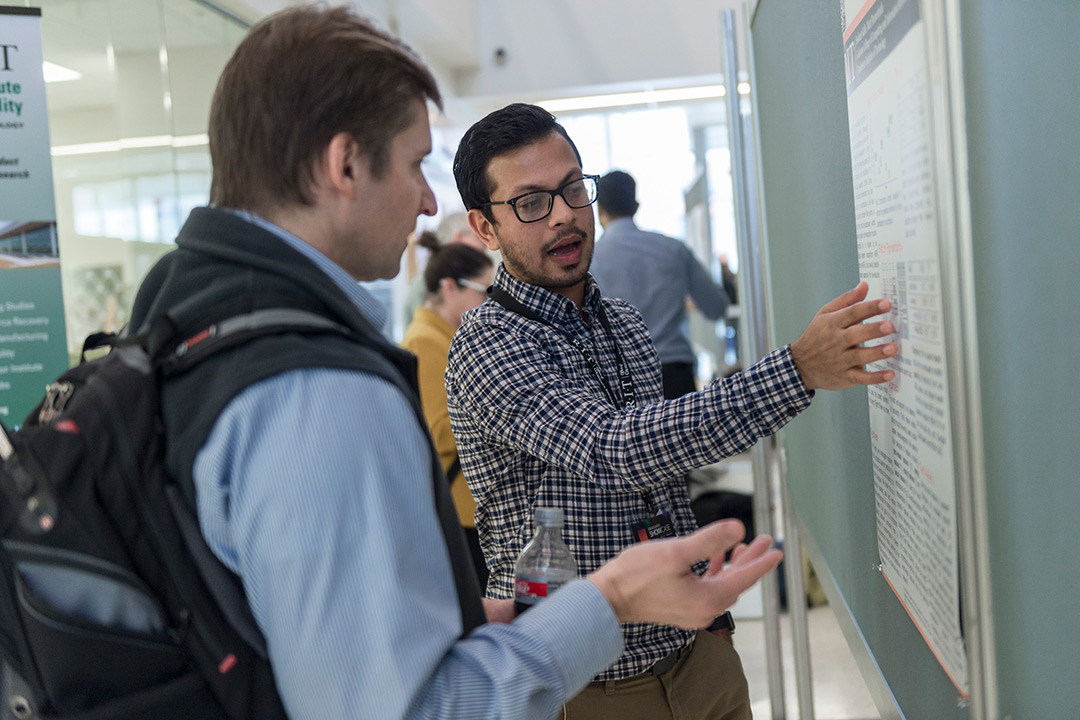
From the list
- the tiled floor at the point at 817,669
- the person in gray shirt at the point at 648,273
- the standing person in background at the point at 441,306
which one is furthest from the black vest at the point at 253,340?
the person in gray shirt at the point at 648,273

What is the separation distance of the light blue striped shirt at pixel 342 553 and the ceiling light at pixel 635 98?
813 centimetres

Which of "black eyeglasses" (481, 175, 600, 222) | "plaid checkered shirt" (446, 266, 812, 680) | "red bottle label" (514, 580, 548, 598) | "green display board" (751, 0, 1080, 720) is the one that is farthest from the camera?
"black eyeglasses" (481, 175, 600, 222)

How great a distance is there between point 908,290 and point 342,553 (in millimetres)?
639

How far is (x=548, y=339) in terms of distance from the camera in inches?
64.2

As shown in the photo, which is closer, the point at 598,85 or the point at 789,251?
the point at 789,251

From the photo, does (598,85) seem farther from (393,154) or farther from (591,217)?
(393,154)

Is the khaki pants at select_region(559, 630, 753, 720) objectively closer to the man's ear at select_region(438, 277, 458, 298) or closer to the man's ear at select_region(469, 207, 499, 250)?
the man's ear at select_region(469, 207, 499, 250)

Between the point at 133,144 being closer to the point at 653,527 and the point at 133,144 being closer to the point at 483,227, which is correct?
the point at 483,227

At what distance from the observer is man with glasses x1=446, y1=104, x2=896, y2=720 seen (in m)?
1.37

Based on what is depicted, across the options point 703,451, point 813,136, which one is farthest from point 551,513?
→ point 813,136

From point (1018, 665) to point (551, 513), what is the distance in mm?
644

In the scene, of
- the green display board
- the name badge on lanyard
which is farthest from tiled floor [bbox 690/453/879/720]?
the green display board

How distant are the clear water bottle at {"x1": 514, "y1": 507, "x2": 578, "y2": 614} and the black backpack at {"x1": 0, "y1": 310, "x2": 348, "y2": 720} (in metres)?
0.45

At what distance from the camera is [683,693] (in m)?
1.65
